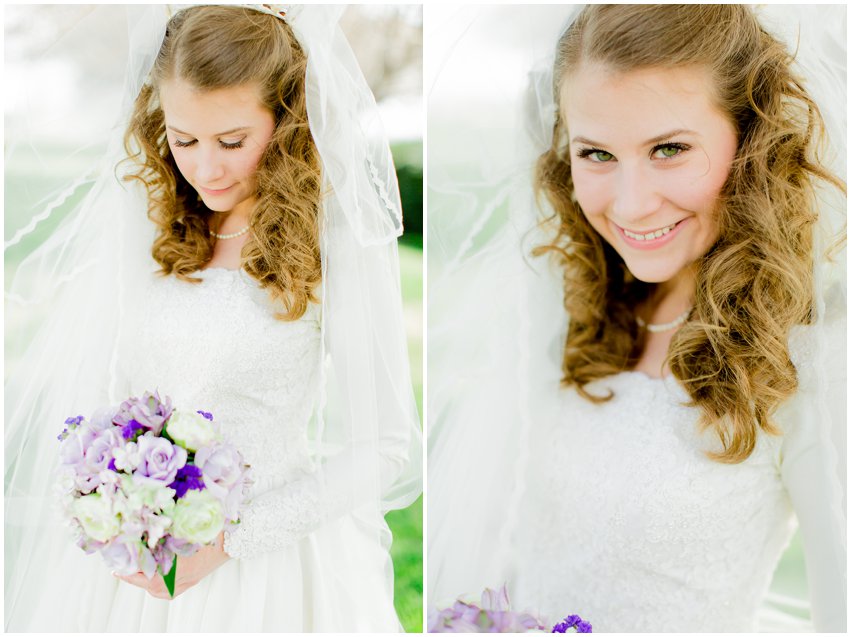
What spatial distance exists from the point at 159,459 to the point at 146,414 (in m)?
0.11

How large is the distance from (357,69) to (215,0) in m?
0.39

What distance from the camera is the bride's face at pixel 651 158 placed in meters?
1.59

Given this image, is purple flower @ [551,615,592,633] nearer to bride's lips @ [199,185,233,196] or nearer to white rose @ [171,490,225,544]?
white rose @ [171,490,225,544]

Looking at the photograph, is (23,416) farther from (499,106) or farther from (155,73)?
(499,106)

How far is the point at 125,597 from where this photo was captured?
71.8 inches

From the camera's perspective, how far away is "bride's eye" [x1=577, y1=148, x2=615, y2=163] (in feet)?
5.57

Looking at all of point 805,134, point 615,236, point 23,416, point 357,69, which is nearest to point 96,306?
point 23,416

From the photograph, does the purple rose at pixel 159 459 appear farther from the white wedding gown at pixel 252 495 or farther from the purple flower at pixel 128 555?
the white wedding gown at pixel 252 495

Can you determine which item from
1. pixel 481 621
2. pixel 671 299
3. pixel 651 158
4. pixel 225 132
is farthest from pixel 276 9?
pixel 481 621

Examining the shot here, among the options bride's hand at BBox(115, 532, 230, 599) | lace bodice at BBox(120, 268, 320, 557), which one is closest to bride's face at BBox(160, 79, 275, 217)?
lace bodice at BBox(120, 268, 320, 557)

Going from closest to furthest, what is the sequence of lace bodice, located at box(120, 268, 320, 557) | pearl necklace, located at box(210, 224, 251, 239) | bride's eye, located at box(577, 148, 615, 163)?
bride's eye, located at box(577, 148, 615, 163) < lace bodice, located at box(120, 268, 320, 557) < pearl necklace, located at box(210, 224, 251, 239)

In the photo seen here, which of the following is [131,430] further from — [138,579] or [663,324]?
[663,324]

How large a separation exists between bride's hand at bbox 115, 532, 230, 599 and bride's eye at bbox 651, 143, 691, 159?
122 cm

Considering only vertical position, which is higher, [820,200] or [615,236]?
[820,200]
